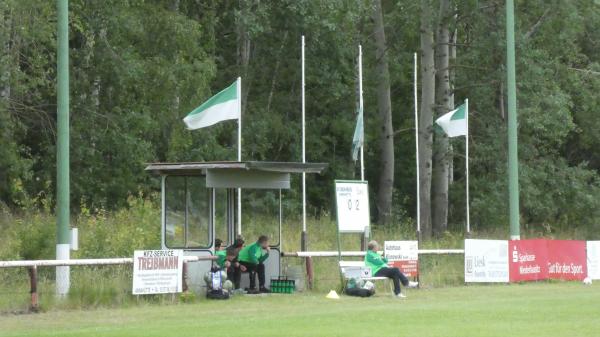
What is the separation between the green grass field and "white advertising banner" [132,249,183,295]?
1.74 ft

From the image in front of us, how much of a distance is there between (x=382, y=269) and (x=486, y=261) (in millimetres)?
5983

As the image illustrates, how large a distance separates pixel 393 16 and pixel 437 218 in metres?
9.45

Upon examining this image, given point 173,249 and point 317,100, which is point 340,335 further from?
point 317,100

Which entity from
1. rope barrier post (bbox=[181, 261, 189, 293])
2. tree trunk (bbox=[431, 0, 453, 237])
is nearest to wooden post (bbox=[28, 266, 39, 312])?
rope barrier post (bbox=[181, 261, 189, 293])

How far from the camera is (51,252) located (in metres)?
29.4

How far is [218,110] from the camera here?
28.8m

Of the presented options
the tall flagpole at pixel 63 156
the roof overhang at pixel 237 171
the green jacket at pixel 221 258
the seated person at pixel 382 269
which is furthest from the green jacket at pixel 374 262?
the tall flagpole at pixel 63 156

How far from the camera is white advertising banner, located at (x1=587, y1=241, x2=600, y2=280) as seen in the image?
114ft

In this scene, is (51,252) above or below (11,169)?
below

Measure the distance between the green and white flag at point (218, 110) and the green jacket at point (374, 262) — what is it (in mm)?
4727

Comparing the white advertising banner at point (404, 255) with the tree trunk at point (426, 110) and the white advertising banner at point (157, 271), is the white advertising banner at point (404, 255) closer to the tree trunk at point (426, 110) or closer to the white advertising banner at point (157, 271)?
the white advertising banner at point (157, 271)

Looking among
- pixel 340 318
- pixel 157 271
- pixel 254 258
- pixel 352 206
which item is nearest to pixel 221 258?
pixel 254 258

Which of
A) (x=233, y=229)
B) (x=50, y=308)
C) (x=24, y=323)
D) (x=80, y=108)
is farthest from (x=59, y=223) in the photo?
(x=80, y=108)

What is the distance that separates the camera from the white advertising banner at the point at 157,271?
79.0ft
